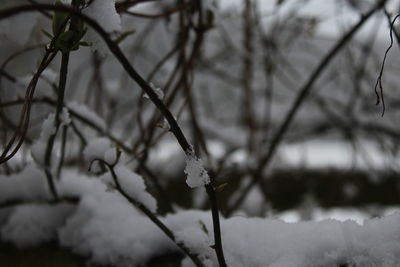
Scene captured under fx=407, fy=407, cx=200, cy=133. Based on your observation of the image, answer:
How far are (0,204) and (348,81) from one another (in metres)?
1.32

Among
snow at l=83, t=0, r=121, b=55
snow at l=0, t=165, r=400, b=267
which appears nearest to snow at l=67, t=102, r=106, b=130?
snow at l=0, t=165, r=400, b=267

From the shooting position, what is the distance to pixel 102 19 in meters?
0.31

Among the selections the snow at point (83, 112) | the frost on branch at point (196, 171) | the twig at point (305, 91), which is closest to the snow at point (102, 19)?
the frost on branch at point (196, 171)

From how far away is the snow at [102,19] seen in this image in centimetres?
31

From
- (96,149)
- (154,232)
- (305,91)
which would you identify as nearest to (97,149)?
(96,149)

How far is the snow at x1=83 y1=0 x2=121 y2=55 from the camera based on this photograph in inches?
12.1

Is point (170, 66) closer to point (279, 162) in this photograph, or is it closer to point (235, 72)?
point (235, 72)

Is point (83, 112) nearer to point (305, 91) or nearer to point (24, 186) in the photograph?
point (24, 186)

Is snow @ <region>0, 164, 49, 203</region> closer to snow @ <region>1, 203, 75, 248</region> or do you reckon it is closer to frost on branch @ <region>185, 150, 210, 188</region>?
snow @ <region>1, 203, 75, 248</region>

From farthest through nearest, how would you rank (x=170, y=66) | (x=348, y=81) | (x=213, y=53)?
(x=213, y=53), (x=348, y=81), (x=170, y=66)

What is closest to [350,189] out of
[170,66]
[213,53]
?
[213,53]

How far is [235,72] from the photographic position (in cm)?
171

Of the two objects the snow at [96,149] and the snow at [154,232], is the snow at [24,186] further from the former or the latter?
the snow at [96,149]

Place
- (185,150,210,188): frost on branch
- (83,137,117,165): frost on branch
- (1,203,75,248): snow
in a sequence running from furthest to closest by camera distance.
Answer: (1,203,75,248): snow, (83,137,117,165): frost on branch, (185,150,210,188): frost on branch
